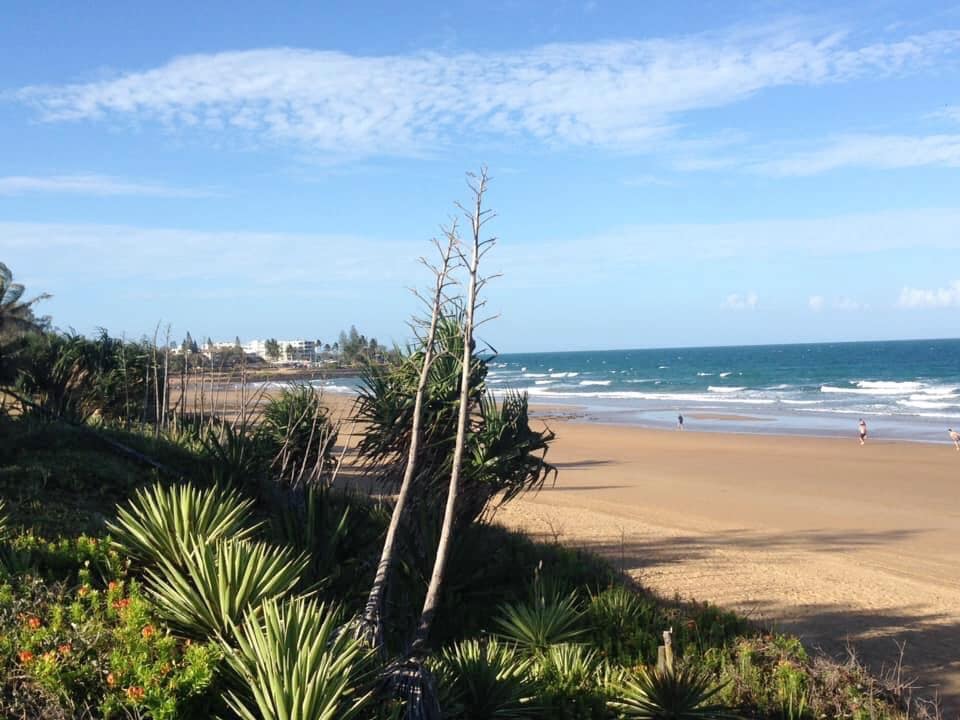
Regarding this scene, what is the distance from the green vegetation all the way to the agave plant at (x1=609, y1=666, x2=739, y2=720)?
0.01m

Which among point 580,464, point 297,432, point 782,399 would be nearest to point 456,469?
point 297,432

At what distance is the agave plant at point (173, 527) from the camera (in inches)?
228

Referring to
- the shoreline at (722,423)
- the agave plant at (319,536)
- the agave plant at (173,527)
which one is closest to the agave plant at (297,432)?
the agave plant at (319,536)

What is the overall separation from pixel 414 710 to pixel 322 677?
0.66 metres

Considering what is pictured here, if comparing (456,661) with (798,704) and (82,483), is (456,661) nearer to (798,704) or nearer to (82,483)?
(798,704)

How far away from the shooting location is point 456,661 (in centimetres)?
550

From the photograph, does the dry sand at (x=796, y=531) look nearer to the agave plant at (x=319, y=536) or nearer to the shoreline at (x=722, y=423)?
the shoreline at (x=722, y=423)

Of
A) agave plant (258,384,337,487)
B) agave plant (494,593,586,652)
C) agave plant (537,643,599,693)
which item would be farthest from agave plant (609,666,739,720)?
agave plant (258,384,337,487)

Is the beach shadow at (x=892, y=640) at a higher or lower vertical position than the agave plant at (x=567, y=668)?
lower

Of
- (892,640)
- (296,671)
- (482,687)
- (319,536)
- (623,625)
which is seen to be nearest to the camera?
(296,671)

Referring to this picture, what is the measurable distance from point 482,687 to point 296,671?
1.60 meters

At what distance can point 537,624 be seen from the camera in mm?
6949

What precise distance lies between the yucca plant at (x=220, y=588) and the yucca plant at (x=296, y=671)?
0.32 metres

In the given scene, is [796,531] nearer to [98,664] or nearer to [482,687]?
[482,687]
